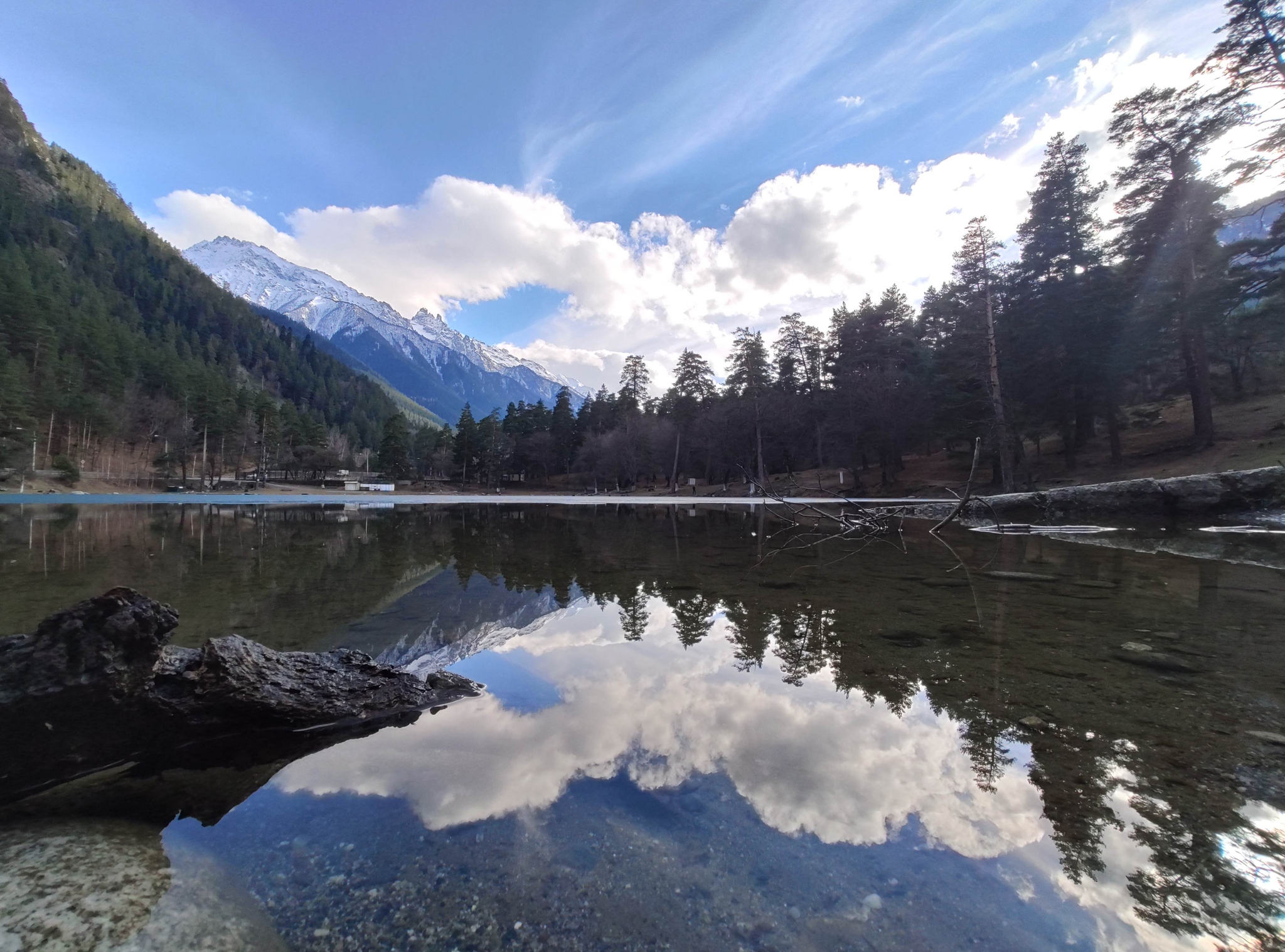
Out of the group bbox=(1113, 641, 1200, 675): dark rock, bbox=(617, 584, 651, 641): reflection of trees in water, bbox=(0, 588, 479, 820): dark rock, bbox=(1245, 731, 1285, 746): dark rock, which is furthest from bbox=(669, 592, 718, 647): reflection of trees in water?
bbox=(1245, 731, 1285, 746): dark rock

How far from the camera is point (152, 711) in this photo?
3287 mm

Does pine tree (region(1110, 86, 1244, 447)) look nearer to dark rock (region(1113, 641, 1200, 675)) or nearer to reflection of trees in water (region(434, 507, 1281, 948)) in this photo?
reflection of trees in water (region(434, 507, 1281, 948))

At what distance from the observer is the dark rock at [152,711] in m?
2.86

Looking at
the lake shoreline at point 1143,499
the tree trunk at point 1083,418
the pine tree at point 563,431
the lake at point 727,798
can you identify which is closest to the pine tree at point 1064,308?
the tree trunk at point 1083,418

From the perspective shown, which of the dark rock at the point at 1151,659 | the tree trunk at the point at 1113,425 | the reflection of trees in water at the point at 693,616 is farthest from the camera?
the tree trunk at the point at 1113,425

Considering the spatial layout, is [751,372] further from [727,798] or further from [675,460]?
[727,798]

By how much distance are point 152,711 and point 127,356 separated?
336ft

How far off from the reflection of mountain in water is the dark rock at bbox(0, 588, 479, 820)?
4.77ft

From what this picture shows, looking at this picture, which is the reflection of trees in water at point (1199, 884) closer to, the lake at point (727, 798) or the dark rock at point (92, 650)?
the lake at point (727, 798)

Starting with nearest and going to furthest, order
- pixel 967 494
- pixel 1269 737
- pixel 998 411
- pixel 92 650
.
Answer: pixel 92 650 < pixel 1269 737 < pixel 967 494 < pixel 998 411

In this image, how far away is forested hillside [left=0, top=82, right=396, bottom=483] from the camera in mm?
58656

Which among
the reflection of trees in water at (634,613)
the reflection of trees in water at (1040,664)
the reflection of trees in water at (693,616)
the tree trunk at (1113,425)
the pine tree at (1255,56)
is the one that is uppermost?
the pine tree at (1255,56)

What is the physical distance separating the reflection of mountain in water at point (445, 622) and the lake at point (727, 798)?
0.07 metres

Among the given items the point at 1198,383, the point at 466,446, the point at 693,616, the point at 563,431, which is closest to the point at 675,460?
the point at 563,431
